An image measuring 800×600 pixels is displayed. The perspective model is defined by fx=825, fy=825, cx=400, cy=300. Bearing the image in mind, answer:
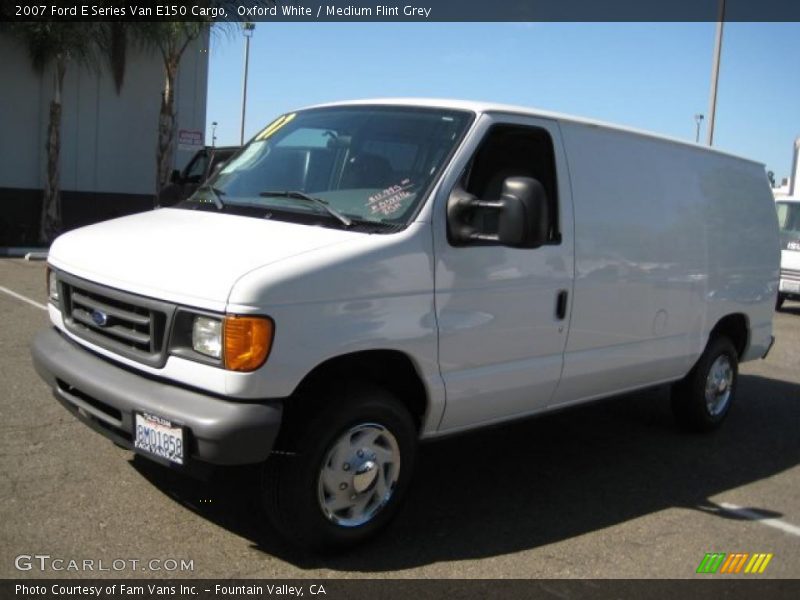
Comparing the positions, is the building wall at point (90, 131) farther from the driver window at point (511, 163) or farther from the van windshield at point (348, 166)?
the driver window at point (511, 163)

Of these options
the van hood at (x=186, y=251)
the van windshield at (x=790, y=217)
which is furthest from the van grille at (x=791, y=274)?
the van hood at (x=186, y=251)

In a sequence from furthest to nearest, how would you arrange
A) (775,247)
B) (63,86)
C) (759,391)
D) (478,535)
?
(63,86), (759,391), (775,247), (478,535)

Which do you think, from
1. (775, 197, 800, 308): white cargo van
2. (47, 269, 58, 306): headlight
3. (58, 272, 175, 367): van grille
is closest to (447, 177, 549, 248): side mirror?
(58, 272, 175, 367): van grille

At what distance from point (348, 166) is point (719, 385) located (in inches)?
151

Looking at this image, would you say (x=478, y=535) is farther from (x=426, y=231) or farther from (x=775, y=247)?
(x=775, y=247)

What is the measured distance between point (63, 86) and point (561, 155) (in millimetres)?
15674

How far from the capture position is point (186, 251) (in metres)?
3.69

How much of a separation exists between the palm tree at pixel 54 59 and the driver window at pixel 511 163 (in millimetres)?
13750

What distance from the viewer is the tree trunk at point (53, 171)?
650 inches

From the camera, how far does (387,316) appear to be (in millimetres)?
3787

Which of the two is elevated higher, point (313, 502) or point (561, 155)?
point (561, 155)

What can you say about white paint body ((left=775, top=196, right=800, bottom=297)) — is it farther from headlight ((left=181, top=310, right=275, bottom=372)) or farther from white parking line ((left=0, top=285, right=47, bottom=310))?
headlight ((left=181, top=310, right=275, bottom=372))
